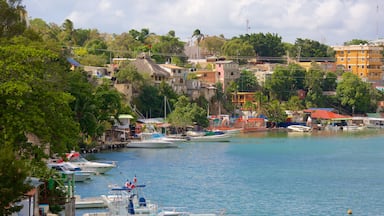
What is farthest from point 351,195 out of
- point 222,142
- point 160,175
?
point 222,142

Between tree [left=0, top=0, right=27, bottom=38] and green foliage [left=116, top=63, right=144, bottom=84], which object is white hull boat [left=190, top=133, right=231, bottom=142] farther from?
tree [left=0, top=0, right=27, bottom=38]

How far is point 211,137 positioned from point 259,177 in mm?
30363

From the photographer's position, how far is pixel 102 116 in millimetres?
61688

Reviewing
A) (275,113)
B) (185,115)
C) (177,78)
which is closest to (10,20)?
(185,115)

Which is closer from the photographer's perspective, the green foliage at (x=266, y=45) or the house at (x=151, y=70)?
the house at (x=151, y=70)

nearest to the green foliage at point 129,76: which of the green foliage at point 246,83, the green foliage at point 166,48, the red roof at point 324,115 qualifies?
the green foliage at point 246,83

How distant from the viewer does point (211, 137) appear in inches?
2972

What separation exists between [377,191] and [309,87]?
68856mm

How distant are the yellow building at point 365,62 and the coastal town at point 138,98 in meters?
0.17

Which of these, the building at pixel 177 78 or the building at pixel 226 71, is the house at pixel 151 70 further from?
the building at pixel 226 71

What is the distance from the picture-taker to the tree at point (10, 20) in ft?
100

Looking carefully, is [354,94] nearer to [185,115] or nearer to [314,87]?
[314,87]

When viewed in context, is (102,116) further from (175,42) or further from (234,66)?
(175,42)

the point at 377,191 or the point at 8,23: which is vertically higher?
the point at 8,23
